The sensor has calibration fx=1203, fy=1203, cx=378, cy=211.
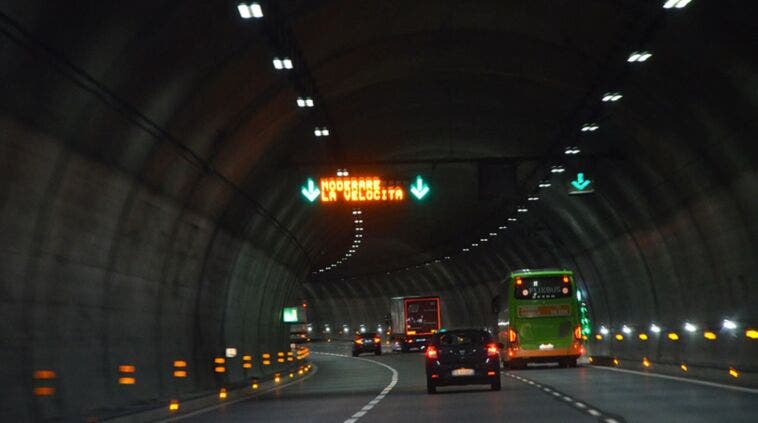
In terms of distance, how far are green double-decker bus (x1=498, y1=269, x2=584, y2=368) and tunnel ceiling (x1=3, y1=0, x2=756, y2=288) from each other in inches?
190

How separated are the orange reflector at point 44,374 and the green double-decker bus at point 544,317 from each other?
25.8m

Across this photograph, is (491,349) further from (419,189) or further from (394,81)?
(394,81)

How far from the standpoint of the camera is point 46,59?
52.1ft

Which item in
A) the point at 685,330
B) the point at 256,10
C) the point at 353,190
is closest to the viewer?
the point at 256,10

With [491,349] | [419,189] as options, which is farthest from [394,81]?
[491,349]

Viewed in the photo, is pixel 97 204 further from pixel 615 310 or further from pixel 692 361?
pixel 615 310

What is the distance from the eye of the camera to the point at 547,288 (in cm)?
4253

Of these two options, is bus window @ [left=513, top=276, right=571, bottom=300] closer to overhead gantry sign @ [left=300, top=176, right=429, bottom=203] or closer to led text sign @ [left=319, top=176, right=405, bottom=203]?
overhead gantry sign @ [left=300, top=176, right=429, bottom=203]

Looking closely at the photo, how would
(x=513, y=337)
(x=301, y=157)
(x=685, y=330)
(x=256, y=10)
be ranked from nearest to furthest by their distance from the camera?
(x=256, y=10), (x=301, y=157), (x=685, y=330), (x=513, y=337)

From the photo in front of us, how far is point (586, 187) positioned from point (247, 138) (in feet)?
39.1

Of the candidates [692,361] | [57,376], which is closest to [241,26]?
[57,376]

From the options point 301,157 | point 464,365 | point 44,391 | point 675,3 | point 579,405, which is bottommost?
point 579,405

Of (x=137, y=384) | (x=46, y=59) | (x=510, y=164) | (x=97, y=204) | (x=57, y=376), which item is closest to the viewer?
(x=46, y=59)

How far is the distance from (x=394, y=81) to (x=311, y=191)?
17.1ft
